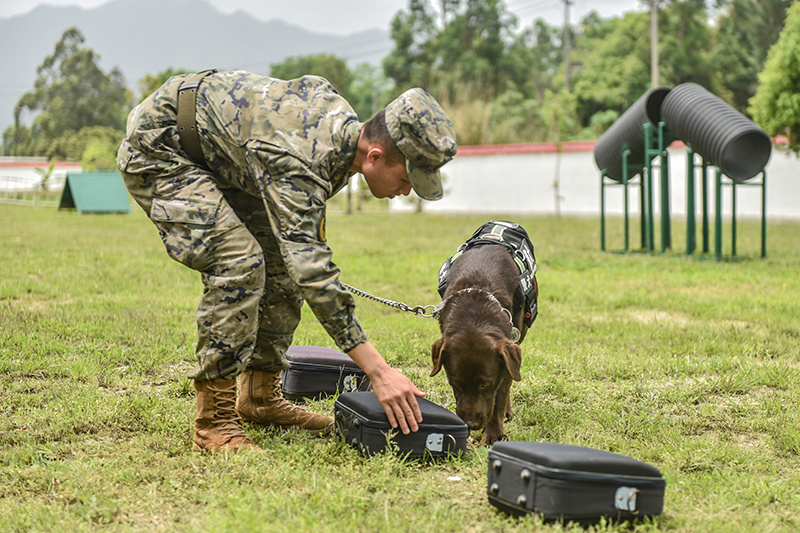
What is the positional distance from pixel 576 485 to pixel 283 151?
5.22ft

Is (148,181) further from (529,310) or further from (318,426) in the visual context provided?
(529,310)

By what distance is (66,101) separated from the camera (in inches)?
2525

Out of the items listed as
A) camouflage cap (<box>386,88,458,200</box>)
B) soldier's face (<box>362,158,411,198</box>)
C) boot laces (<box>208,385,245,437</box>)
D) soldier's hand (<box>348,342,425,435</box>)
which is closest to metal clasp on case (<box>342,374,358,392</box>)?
boot laces (<box>208,385,245,437</box>)

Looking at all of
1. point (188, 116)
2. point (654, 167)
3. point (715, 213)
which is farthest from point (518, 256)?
point (654, 167)

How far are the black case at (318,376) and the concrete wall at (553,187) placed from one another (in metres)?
20.2

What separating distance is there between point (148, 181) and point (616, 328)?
13.2 ft

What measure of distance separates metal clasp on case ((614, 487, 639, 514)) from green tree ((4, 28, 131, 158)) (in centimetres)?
6381

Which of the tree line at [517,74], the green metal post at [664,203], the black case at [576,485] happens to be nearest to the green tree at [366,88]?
the tree line at [517,74]

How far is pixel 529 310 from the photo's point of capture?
390 centimetres

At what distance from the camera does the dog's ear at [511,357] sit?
319 centimetres

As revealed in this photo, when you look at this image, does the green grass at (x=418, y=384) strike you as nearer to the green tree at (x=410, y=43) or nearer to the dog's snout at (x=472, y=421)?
the dog's snout at (x=472, y=421)

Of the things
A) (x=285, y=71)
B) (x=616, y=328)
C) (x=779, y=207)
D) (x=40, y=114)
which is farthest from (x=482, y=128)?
(x=40, y=114)

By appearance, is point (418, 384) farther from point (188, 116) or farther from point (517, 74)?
point (517, 74)

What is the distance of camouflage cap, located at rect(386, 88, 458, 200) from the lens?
272cm
